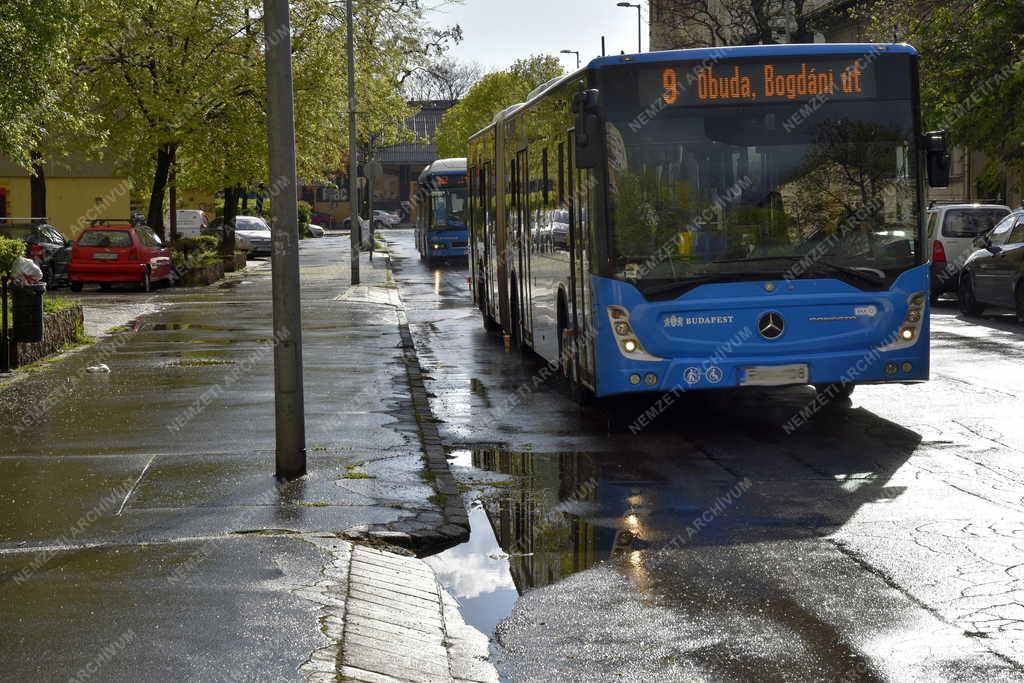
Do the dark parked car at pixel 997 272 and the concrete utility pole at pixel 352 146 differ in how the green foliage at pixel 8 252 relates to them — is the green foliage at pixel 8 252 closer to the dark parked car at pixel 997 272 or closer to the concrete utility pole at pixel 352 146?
the dark parked car at pixel 997 272

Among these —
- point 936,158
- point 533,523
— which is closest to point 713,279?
point 936,158

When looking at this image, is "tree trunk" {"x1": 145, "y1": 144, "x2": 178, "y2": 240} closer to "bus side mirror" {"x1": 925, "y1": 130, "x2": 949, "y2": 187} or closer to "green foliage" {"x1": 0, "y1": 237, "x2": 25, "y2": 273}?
"green foliage" {"x1": 0, "y1": 237, "x2": 25, "y2": 273}

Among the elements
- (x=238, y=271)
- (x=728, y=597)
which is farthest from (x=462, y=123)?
(x=728, y=597)

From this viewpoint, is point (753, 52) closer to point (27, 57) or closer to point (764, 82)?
point (764, 82)

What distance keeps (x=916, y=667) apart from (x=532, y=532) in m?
3.30

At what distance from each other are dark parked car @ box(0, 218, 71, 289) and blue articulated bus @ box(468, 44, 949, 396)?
2478cm

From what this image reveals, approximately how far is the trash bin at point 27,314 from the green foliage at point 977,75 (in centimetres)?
2047

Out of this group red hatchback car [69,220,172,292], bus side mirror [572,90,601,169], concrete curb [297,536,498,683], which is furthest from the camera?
red hatchback car [69,220,172,292]

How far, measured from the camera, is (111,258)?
111ft

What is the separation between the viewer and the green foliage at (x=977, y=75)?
32.0 m

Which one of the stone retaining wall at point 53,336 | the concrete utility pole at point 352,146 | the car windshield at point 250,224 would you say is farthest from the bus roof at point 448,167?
the stone retaining wall at point 53,336

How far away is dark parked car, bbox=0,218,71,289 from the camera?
3553 cm

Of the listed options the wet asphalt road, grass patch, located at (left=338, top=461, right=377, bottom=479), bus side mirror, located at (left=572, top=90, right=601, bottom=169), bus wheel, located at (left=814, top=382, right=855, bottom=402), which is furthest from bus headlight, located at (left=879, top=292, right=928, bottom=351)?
grass patch, located at (left=338, top=461, right=377, bottom=479)

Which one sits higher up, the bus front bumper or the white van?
the white van
